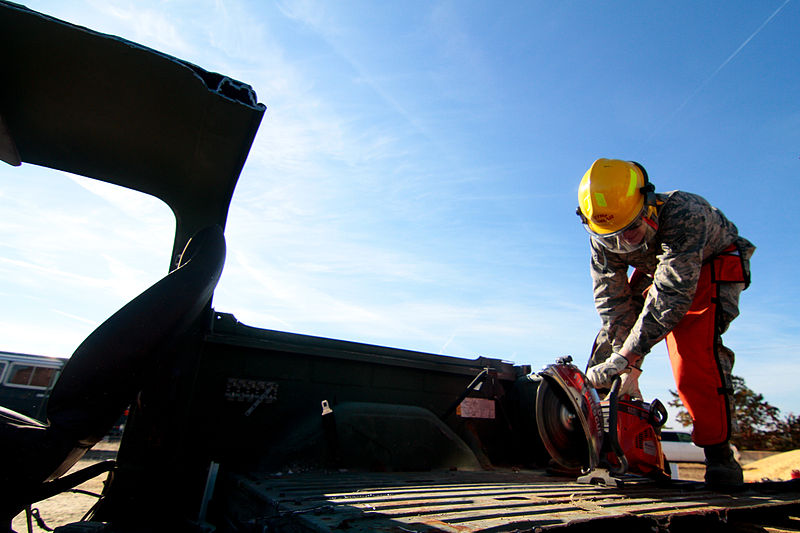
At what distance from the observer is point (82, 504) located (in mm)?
3520

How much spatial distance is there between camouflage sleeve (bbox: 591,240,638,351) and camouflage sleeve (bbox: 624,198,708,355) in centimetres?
56

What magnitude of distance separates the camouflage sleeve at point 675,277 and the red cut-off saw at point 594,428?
Result: 450 mm

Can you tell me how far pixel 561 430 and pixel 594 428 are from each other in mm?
462

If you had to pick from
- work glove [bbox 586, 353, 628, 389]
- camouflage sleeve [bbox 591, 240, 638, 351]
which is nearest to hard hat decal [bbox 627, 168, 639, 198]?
camouflage sleeve [bbox 591, 240, 638, 351]

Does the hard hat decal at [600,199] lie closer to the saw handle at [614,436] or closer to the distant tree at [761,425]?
the saw handle at [614,436]

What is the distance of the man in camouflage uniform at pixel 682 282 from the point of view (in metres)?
2.90

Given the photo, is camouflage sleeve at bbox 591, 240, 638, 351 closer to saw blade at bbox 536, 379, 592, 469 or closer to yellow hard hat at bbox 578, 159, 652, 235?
yellow hard hat at bbox 578, 159, 652, 235

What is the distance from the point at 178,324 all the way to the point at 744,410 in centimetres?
2245

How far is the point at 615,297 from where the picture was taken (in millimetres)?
3686

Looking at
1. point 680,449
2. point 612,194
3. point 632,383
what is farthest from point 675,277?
point 680,449

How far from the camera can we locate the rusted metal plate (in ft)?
3.92

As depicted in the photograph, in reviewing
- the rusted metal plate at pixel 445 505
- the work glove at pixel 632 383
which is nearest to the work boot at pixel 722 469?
the work glove at pixel 632 383

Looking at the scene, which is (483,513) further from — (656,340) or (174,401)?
(656,340)

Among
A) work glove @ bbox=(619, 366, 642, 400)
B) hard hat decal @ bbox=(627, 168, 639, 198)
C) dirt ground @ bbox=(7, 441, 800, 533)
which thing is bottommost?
dirt ground @ bbox=(7, 441, 800, 533)
